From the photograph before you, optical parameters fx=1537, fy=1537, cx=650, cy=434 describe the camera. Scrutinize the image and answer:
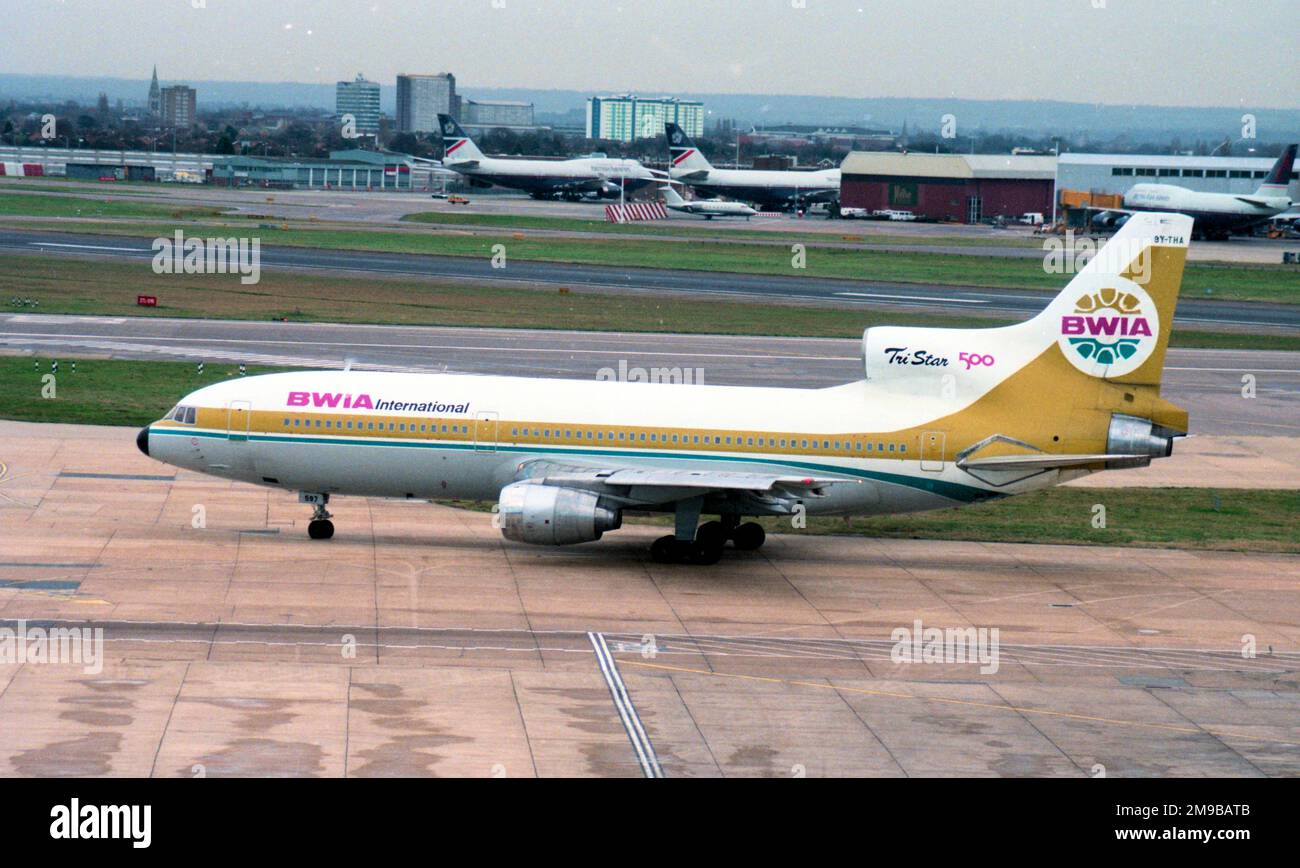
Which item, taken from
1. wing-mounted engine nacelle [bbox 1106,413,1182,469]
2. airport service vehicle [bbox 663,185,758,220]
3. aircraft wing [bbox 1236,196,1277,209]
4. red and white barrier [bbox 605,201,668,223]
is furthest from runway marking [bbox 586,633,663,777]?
aircraft wing [bbox 1236,196,1277,209]

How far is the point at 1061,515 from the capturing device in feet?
161

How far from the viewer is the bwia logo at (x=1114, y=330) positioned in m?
40.3

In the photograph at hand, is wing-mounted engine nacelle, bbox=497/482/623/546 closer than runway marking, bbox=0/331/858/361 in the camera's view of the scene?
Yes

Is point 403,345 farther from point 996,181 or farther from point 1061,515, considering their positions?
point 996,181

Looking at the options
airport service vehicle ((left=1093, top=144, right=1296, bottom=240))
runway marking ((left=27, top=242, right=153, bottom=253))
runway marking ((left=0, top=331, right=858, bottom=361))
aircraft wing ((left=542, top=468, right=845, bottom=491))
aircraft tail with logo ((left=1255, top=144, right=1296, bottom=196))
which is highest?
aircraft tail with logo ((left=1255, top=144, right=1296, bottom=196))

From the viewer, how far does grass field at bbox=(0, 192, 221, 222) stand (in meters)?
141

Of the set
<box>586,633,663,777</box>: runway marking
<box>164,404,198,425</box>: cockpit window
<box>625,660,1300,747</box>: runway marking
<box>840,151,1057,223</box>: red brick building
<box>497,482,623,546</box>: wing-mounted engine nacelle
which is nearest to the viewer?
<box>586,633,663,777</box>: runway marking

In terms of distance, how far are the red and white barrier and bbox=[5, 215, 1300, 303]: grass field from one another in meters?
27.3

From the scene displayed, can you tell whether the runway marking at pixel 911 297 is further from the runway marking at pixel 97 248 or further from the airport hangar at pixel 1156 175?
the airport hangar at pixel 1156 175

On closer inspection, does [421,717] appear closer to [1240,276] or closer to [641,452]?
[641,452]

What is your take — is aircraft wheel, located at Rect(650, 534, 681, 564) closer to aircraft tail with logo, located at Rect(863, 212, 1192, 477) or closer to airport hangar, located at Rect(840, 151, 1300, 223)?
aircraft tail with logo, located at Rect(863, 212, 1192, 477)

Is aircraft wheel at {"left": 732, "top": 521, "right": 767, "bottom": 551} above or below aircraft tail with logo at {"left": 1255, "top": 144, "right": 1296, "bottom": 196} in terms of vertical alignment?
below
